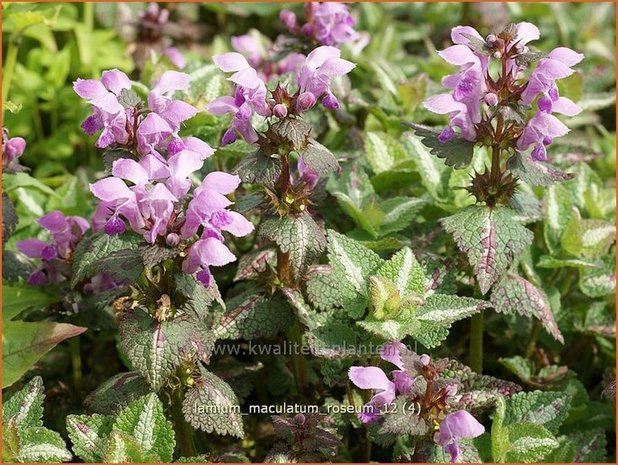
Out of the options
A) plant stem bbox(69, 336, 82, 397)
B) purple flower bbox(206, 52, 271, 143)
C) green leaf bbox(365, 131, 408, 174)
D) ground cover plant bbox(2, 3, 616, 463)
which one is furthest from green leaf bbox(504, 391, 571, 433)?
plant stem bbox(69, 336, 82, 397)

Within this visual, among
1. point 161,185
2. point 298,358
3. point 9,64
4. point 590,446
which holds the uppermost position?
point 9,64

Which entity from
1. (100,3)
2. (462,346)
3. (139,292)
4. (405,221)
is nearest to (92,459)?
(139,292)

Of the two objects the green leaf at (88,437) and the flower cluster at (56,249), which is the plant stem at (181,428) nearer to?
the green leaf at (88,437)

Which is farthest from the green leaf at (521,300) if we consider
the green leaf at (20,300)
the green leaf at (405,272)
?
the green leaf at (20,300)

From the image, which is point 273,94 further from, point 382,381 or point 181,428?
point 181,428

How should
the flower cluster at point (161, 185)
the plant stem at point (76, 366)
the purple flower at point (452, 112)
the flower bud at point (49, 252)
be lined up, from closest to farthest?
the flower cluster at point (161, 185) → the purple flower at point (452, 112) → the flower bud at point (49, 252) → the plant stem at point (76, 366)

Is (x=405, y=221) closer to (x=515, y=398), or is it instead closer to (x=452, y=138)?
(x=452, y=138)

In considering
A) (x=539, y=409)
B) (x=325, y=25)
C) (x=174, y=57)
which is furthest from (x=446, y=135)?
(x=174, y=57)
